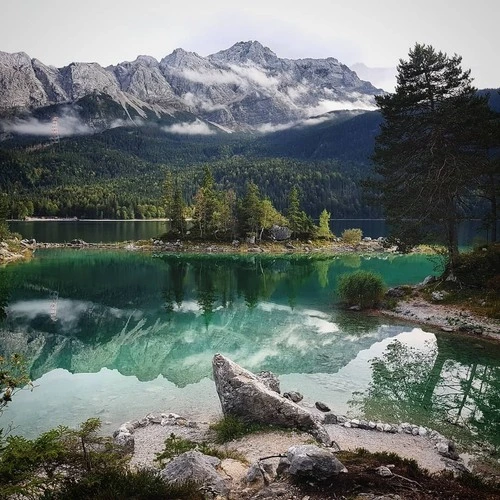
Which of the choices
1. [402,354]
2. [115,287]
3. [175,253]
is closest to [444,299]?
[402,354]

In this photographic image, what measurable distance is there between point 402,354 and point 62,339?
25.7m

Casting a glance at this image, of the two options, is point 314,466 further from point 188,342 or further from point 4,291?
point 4,291

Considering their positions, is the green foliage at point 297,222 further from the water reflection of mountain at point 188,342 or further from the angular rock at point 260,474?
the angular rock at point 260,474

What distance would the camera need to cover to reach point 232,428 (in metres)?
16.1

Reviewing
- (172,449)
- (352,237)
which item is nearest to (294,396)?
(172,449)

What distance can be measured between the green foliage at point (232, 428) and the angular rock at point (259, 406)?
257 millimetres

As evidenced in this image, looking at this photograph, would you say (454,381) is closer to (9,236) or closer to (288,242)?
(288,242)

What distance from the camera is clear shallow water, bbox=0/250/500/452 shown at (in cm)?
2008

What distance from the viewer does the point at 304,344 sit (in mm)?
30594

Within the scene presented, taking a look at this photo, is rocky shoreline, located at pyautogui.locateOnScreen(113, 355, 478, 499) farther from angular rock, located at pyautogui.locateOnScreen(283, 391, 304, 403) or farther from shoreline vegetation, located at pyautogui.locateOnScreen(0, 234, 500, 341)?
shoreline vegetation, located at pyautogui.locateOnScreen(0, 234, 500, 341)

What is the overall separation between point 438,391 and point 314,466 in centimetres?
1387

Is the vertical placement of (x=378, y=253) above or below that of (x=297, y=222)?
below

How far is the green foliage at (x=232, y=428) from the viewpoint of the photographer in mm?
15875

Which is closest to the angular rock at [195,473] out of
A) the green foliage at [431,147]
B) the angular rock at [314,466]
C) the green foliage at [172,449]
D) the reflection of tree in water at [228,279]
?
the angular rock at [314,466]
